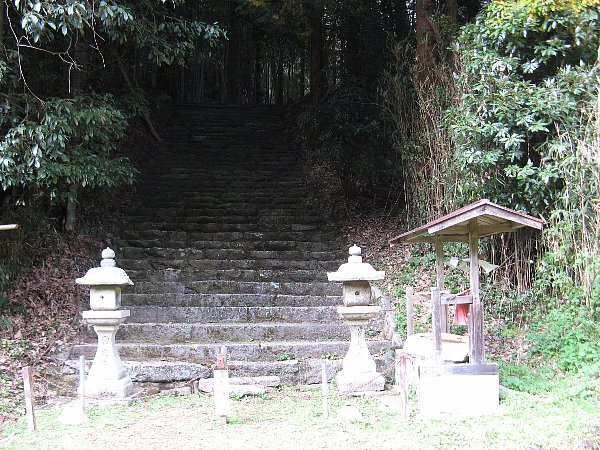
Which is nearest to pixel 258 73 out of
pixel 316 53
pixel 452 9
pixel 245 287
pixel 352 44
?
pixel 352 44

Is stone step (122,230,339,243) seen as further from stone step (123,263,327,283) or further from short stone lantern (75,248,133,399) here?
short stone lantern (75,248,133,399)

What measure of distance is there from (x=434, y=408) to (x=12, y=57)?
556 centimetres

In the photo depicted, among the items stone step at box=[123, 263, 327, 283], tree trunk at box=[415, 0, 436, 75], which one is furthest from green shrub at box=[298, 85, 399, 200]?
stone step at box=[123, 263, 327, 283]

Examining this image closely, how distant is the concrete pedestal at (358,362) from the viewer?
549cm

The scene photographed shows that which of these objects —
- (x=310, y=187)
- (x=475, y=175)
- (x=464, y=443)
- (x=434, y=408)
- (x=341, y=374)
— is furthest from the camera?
(x=310, y=187)

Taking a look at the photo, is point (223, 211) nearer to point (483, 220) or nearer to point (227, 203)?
point (227, 203)

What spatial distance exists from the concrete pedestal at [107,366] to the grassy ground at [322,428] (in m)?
0.24

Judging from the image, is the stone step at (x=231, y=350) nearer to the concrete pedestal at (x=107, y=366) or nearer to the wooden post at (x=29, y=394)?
the concrete pedestal at (x=107, y=366)

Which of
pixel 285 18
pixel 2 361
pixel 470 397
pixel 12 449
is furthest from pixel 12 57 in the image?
pixel 285 18

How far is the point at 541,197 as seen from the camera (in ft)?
19.9

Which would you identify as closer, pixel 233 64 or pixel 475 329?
pixel 475 329

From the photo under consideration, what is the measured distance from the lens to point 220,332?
6.58 m

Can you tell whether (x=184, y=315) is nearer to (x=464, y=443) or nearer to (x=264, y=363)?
(x=264, y=363)

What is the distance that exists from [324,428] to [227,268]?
4053 millimetres
